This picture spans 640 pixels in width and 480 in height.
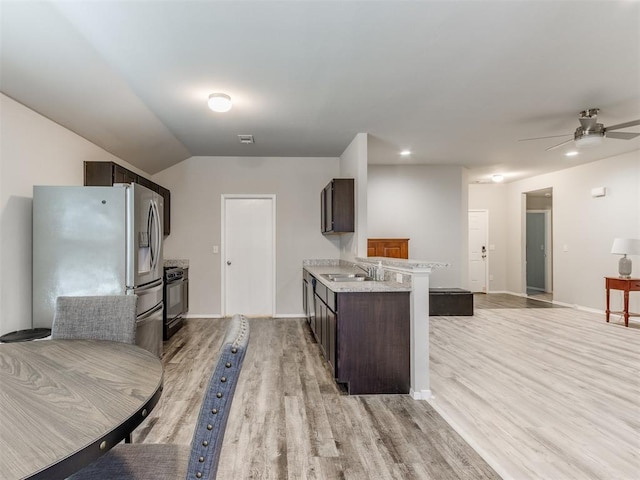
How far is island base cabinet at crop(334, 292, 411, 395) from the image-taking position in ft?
8.96

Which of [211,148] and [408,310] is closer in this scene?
[408,310]

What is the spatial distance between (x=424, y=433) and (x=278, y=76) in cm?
286

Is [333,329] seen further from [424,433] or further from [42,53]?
[42,53]

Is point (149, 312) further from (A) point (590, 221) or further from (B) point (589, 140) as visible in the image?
(A) point (590, 221)

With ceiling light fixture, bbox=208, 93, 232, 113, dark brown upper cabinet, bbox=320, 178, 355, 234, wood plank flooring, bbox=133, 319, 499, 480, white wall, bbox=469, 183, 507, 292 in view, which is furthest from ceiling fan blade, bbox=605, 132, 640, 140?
white wall, bbox=469, 183, 507, 292

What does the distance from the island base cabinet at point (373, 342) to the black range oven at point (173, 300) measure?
8.39 feet

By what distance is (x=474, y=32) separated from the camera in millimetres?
2258

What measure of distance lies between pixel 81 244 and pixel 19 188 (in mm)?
657

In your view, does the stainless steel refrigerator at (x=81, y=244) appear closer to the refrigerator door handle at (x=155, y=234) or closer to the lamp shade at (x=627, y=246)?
the refrigerator door handle at (x=155, y=234)

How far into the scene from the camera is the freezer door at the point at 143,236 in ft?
9.16

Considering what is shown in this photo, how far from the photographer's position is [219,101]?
3.15m

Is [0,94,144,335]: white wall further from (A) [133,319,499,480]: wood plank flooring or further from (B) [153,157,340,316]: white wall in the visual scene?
(B) [153,157,340,316]: white wall

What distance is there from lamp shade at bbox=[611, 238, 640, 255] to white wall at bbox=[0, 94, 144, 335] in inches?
279

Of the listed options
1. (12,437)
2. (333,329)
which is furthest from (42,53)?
(333,329)
